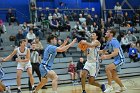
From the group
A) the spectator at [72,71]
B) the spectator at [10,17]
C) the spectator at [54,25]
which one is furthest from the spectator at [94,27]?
the spectator at [72,71]

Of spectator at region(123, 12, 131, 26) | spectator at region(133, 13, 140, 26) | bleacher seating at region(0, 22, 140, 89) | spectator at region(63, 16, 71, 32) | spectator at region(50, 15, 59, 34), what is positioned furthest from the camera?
spectator at region(133, 13, 140, 26)

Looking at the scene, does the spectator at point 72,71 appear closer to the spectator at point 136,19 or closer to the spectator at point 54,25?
the spectator at point 54,25

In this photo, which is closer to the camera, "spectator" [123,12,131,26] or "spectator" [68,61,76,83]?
"spectator" [68,61,76,83]

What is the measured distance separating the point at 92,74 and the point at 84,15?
13381 mm

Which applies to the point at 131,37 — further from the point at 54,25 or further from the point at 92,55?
the point at 92,55

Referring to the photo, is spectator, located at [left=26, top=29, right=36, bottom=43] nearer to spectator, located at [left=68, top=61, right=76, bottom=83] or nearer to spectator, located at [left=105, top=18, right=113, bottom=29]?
spectator, located at [left=68, top=61, right=76, bottom=83]

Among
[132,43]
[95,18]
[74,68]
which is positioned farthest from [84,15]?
[74,68]

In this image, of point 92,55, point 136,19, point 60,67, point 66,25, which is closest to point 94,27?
point 66,25

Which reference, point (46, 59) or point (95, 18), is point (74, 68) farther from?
point (95, 18)

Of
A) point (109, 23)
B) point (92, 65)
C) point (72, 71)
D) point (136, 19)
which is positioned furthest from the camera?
point (136, 19)

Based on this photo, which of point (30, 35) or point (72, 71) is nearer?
point (72, 71)

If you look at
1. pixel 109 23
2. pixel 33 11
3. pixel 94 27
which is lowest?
pixel 94 27

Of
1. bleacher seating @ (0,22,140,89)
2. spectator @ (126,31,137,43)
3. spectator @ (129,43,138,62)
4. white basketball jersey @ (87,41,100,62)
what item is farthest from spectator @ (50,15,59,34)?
white basketball jersey @ (87,41,100,62)

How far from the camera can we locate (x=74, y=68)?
16953 millimetres
